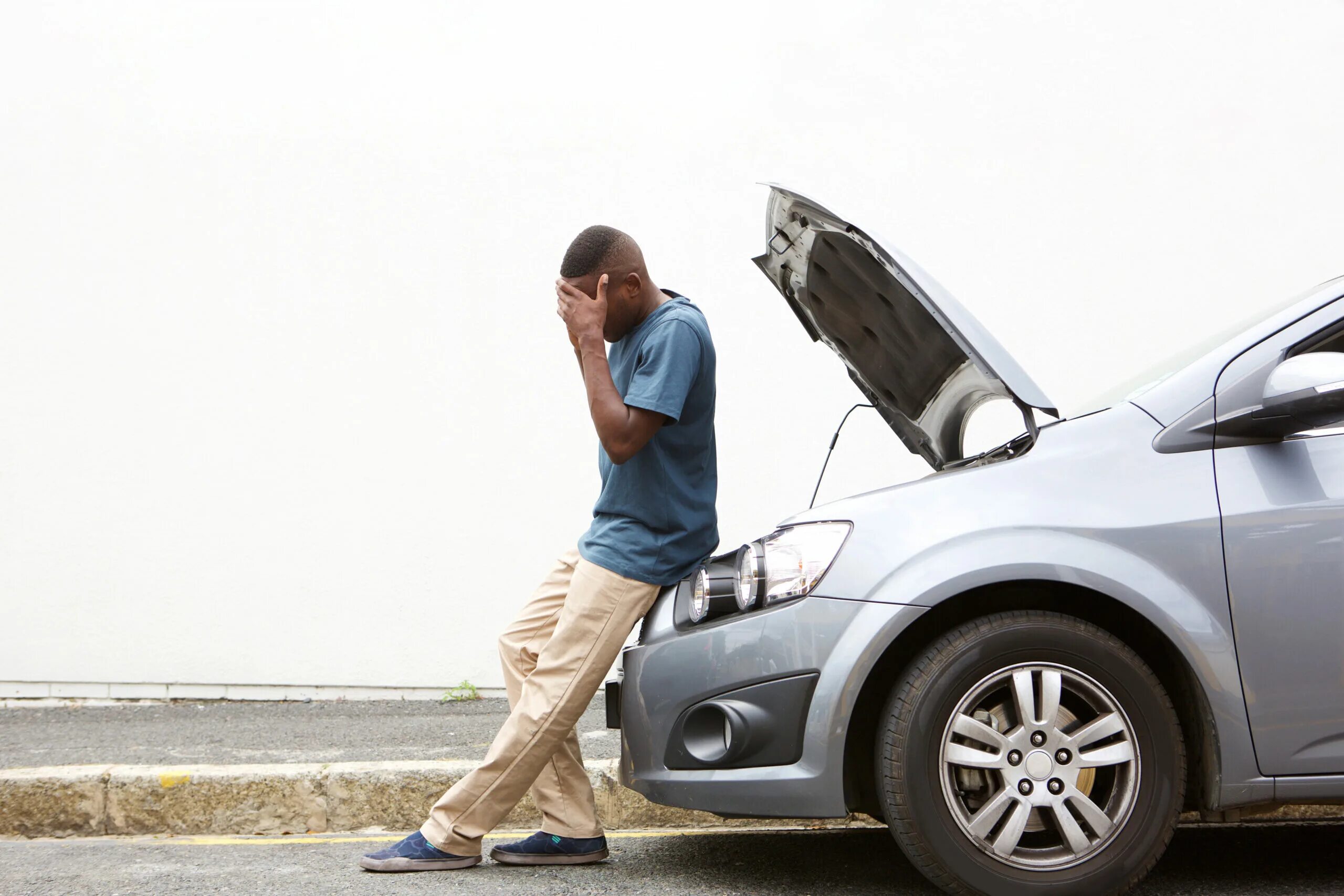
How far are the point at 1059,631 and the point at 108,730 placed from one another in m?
4.21

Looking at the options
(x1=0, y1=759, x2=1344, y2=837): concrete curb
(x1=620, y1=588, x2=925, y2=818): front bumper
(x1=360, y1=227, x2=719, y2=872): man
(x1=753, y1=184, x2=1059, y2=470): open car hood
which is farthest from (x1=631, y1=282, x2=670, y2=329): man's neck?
(x1=0, y1=759, x2=1344, y2=837): concrete curb

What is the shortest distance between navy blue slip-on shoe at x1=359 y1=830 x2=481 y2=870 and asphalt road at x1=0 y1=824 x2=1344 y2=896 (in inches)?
0.9

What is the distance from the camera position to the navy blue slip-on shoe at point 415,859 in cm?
279

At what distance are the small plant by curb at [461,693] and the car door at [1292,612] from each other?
4.02m

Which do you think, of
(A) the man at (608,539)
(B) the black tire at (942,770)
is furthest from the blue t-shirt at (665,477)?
(B) the black tire at (942,770)

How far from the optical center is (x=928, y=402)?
3.23m

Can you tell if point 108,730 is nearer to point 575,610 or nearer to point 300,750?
point 300,750

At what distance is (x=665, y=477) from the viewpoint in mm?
2832

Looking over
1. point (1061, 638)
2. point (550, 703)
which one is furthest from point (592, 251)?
point (1061, 638)

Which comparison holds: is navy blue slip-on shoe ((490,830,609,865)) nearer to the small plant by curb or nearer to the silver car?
the silver car

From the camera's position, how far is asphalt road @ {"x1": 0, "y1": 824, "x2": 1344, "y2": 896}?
8.71 feet

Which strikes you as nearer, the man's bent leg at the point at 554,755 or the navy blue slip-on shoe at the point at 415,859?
the navy blue slip-on shoe at the point at 415,859

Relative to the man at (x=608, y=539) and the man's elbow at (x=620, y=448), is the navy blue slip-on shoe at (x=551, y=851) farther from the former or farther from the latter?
the man's elbow at (x=620, y=448)

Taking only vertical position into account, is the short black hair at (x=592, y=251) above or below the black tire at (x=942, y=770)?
above
